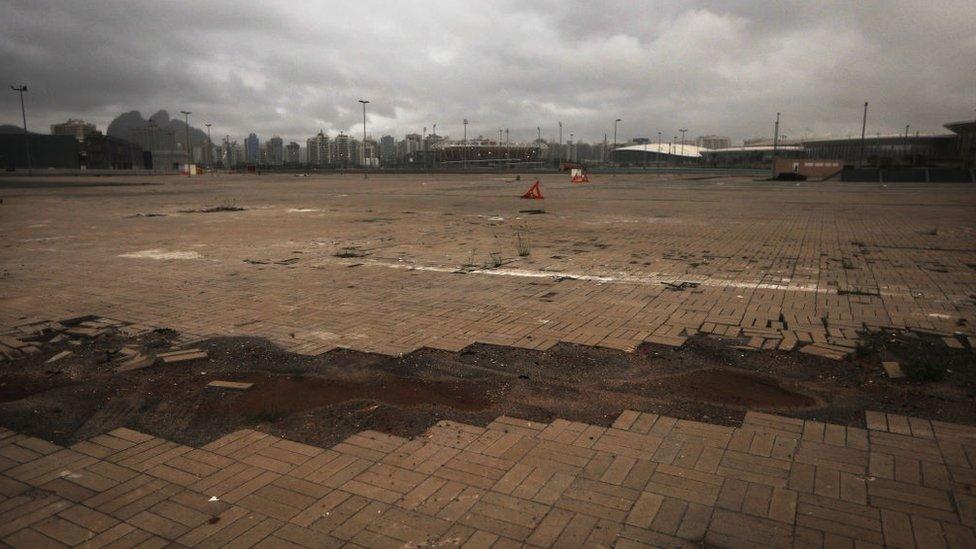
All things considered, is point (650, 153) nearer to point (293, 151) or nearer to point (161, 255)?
point (293, 151)

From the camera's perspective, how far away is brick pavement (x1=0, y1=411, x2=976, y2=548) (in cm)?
261

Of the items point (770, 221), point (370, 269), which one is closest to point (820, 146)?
point (770, 221)

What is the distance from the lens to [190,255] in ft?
34.6

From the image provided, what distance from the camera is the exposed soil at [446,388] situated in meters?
3.82

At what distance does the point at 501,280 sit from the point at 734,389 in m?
4.29

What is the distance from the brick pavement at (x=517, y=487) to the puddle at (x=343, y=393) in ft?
1.30

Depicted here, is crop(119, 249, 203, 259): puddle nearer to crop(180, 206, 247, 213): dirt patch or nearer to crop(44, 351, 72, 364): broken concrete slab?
crop(44, 351, 72, 364): broken concrete slab

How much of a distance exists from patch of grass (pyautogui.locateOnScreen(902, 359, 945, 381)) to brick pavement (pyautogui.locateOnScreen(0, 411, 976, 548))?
0.79 metres

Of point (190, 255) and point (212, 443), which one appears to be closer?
point (212, 443)

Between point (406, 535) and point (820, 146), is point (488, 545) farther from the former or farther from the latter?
point (820, 146)

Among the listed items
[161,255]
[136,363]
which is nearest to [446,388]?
[136,363]

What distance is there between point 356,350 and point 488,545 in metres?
2.92

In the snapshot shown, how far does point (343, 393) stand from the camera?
13.9 feet

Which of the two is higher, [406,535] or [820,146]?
[820,146]
